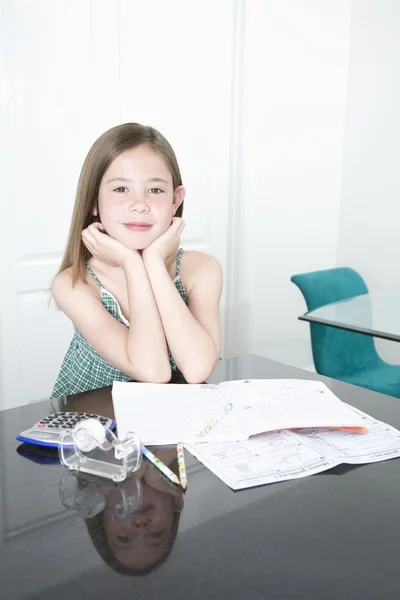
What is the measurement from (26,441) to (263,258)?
2775mm

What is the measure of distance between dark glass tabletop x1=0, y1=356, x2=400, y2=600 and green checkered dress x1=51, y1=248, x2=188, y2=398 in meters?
0.57

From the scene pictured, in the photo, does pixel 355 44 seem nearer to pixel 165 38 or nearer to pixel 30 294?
pixel 165 38

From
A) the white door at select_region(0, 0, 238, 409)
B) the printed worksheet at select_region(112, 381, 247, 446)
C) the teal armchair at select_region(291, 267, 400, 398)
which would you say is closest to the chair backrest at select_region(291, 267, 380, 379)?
the teal armchair at select_region(291, 267, 400, 398)

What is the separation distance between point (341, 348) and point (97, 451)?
6.03 feet

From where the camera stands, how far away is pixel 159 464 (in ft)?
3.21

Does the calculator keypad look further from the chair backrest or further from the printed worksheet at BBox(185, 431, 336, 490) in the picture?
the chair backrest

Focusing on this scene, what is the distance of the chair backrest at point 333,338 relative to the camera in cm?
261

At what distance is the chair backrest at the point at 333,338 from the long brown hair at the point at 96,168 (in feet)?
3.66

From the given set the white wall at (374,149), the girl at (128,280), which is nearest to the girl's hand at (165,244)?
the girl at (128,280)

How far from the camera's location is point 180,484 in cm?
92

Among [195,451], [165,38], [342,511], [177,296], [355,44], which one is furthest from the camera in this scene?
[355,44]

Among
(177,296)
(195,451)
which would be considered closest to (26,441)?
(195,451)

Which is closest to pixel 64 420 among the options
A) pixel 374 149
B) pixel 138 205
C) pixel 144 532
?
pixel 144 532

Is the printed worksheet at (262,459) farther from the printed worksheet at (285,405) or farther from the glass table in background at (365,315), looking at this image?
the glass table in background at (365,315)
